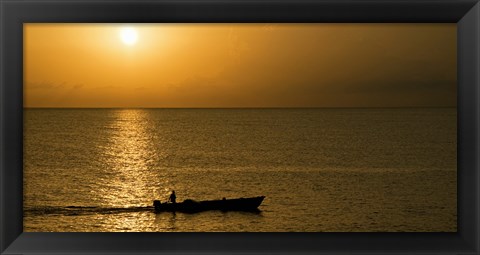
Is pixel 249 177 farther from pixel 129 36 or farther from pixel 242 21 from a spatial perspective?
pixel 242 21

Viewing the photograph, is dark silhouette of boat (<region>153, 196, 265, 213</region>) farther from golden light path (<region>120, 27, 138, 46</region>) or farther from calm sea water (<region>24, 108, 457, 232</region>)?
golden light path (<region>120, 27, 138, 46</region>)

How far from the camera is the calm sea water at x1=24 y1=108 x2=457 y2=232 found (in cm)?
1578

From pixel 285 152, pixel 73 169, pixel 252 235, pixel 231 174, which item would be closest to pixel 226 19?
pixel 252 235

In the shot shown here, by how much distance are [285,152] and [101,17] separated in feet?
99.4

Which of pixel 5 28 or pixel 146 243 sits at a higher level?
pixel 5 28

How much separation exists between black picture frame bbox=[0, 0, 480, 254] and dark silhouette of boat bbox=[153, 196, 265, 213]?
13047 millimetres

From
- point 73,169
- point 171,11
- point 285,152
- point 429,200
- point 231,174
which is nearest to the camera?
point 171,11

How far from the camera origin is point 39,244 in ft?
6.43

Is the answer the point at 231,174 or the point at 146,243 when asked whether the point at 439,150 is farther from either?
the point at 146,243

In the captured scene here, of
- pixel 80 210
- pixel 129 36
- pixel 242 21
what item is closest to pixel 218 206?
pixel 80 210

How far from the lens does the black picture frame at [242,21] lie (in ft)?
6.34

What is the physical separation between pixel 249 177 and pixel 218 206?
843 cm

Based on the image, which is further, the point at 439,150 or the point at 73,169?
the point at 439,150

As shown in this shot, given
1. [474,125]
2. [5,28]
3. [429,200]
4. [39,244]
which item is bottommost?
[429,200]
